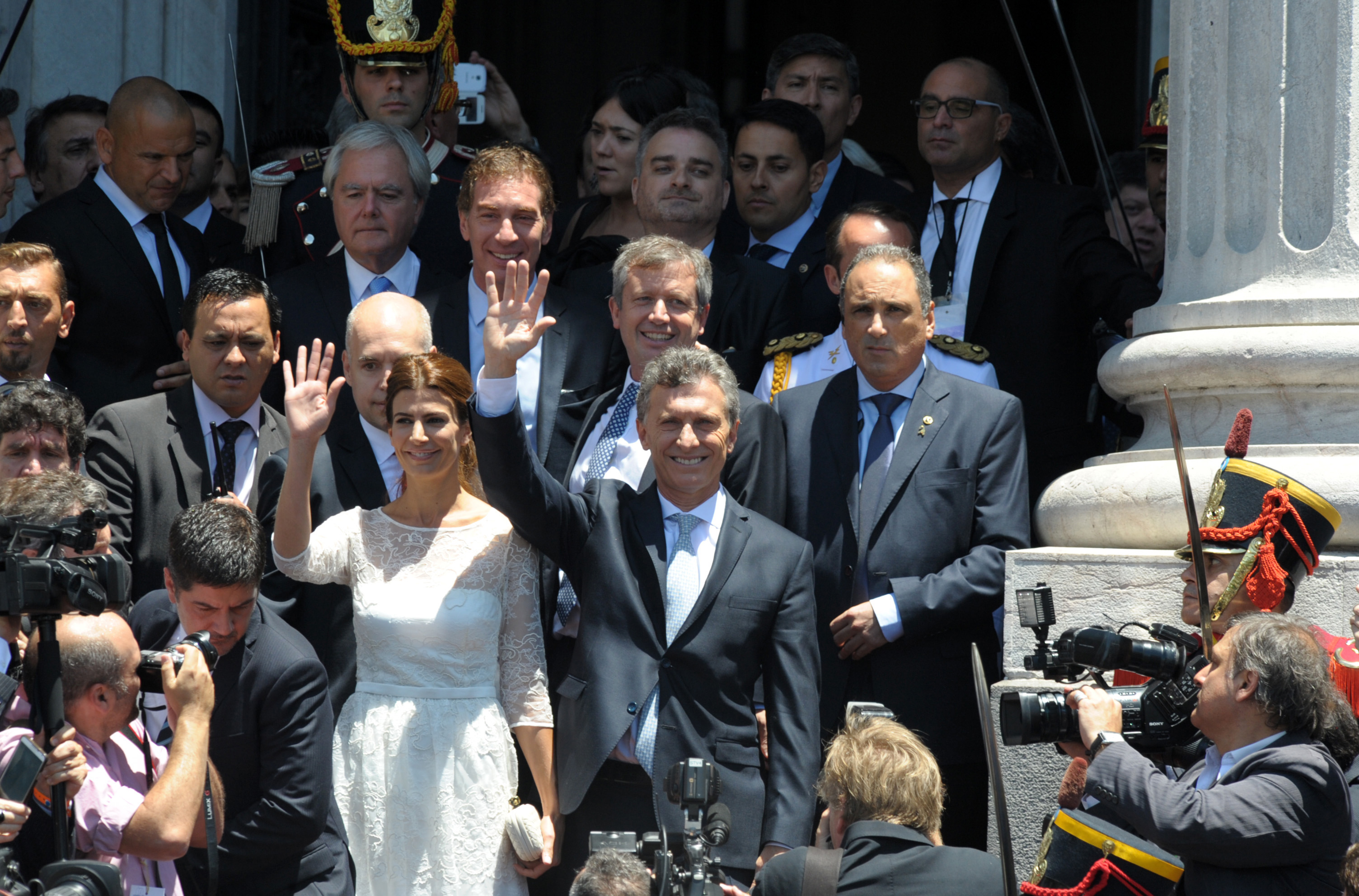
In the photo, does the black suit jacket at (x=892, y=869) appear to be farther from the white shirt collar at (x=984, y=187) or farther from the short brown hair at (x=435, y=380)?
the white shirt collar at (x=984, y=187)

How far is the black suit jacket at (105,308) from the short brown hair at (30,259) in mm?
191

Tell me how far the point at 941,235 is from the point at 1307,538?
2.11 meters

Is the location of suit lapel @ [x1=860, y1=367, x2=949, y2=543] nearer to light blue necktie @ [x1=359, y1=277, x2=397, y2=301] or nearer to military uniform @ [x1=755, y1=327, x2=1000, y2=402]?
military uniform @ [x1=755, y1=327, x2=1000, y2=402]

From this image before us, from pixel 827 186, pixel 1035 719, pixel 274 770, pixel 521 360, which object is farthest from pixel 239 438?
pixel 1035 719

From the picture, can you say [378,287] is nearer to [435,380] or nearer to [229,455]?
[229,455]

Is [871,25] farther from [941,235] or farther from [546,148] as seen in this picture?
[941,235]

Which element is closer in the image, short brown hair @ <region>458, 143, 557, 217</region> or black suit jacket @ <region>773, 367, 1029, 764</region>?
black suit jacket @ <region>773, 367, 1029, 764</region>

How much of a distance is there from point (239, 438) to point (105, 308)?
0.93 metres

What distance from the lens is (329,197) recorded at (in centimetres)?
623

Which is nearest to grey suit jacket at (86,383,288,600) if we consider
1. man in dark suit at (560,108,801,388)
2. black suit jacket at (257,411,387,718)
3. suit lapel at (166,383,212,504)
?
suit lapel at (166,383,212,504)

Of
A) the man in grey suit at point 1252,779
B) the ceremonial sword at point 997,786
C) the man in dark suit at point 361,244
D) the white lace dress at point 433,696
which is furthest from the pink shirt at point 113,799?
the man in grey suit at point 1252,779

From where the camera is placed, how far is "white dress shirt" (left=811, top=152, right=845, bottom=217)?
6469mm

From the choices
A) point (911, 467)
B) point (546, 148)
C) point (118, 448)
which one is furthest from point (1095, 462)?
point (546, 148)

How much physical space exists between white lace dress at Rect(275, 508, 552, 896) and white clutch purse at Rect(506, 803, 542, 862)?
5cm
